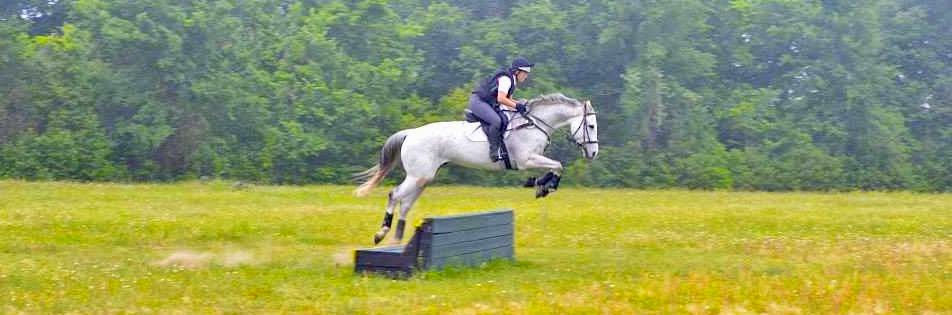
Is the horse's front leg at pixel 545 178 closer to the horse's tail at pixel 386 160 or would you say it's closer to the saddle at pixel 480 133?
the saddle at pixel 480 133

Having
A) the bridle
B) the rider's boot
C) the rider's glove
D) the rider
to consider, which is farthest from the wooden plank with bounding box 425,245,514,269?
the rider's glove

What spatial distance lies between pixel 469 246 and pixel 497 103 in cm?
248

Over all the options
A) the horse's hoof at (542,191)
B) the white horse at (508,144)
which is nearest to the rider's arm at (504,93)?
the white horse at (508,144)

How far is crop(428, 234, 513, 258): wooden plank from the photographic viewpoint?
43.4 ft

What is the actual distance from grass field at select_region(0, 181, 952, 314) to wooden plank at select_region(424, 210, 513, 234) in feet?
1.63

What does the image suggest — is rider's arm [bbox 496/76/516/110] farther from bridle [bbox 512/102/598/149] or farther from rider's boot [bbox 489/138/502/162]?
rider's boot [bbox 489/138/502/162]

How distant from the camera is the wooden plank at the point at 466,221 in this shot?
13177mm

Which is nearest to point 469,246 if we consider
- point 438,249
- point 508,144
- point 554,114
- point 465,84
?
point 438,249

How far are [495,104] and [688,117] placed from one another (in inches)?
1280

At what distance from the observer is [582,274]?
13742 millimetres

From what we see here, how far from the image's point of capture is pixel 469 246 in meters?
13.9

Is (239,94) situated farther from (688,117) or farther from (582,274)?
(582,274)

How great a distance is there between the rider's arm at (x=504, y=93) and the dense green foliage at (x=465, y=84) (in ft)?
87.0

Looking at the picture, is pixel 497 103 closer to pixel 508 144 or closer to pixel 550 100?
pixel 508 144
